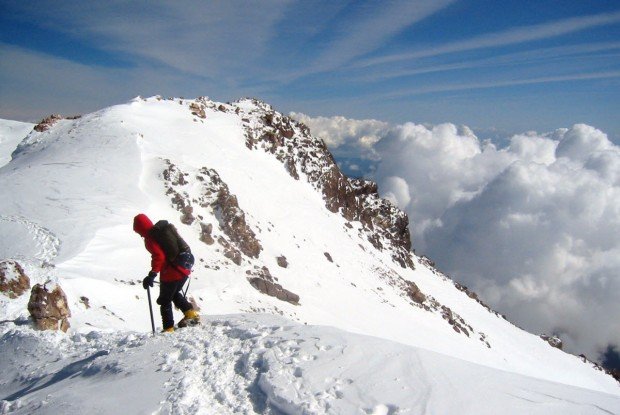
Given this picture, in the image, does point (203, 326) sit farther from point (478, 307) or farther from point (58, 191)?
point (478, 307)

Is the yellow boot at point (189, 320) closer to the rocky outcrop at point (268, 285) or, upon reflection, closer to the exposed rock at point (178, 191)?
the rocky outcrop at point (268, 285)

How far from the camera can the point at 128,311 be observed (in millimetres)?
14336

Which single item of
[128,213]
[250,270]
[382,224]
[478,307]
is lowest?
[478,307]

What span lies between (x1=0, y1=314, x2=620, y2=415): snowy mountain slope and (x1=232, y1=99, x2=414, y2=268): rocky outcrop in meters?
38.6

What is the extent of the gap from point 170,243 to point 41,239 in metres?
11.1

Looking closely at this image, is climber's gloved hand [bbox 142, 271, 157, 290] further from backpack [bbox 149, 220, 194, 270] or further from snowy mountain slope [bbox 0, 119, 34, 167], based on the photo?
snowy mountain slope [bbox 0, 119, 34, 167]

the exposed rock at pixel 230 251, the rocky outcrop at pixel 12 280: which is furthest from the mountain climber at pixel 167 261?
the exposed rock at pixel 230 251

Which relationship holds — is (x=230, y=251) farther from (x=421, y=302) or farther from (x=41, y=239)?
(x=421, y=302)

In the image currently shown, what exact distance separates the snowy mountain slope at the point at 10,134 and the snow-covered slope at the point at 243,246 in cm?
1773

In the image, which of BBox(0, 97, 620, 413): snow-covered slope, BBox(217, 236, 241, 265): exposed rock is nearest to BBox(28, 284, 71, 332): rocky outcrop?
BBox(0, 97, 620, 413): snow-covered slope

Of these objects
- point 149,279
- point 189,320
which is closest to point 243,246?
point 189,320

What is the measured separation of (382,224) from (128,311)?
52843 mm

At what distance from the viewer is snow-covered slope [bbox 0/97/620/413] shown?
8.01 meters

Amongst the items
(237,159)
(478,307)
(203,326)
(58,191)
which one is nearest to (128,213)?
(58,191)
